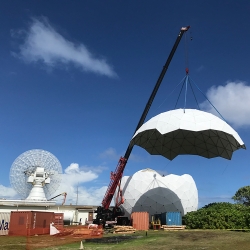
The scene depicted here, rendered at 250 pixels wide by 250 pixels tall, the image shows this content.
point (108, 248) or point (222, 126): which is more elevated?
point (222, 126)

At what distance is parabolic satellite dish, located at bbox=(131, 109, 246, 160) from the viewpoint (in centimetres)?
3241

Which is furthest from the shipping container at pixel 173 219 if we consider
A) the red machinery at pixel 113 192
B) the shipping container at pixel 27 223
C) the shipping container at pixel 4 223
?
the shipping container at pixel 4 223

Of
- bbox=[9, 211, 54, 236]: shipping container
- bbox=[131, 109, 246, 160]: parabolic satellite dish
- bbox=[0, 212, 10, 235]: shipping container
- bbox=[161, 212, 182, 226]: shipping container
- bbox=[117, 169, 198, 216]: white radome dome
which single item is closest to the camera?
bbox=[9, 211, 54, 236]: shipping container

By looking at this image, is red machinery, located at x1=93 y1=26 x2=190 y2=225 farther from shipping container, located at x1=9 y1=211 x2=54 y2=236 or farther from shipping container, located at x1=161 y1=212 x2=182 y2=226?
shipping container, located at x1=9 y1=211 x2=54 y2=236

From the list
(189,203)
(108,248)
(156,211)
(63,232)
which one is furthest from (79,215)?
(108,248)

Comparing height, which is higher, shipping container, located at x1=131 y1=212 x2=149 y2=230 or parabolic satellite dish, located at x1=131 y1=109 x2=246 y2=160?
parabolic satellite dish, located at x1=131 y1=109 x2=246 y2=160

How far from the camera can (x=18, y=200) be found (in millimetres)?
60125

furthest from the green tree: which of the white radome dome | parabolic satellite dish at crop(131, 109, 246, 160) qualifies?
parabolic satellite dish at crop(131, 109, 246, 160)

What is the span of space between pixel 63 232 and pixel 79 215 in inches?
1409

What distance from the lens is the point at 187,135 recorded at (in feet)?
141

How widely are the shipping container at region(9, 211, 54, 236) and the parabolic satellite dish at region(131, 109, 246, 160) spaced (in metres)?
15.6

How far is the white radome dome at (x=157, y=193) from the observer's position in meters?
53.5

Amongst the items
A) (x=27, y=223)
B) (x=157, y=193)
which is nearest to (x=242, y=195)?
(x=157, y=193)

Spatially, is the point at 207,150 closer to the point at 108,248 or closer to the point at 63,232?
the point at 63,232
